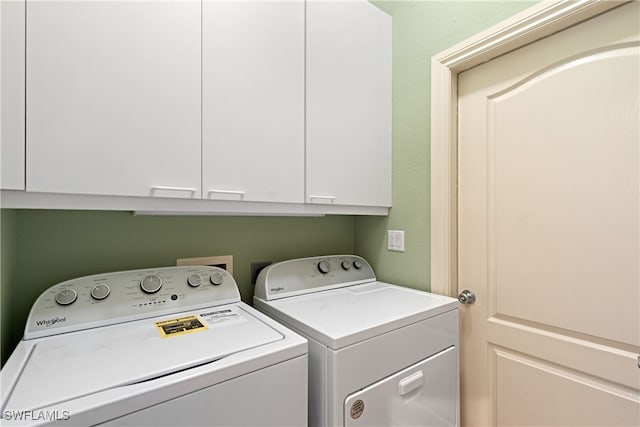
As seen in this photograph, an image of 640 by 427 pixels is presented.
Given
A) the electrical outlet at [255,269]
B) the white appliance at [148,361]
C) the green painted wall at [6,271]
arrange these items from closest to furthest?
the white appliance at [148,361], the green painted wall at [6,271], the electrical outlet at [255,269]

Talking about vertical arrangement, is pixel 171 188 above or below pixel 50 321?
above

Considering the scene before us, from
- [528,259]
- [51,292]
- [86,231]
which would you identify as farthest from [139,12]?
[528,259]

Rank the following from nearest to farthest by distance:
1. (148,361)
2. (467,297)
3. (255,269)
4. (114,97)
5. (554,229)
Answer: (148,361) → (114,97) → (554,229) → (467,297) → (255,269)

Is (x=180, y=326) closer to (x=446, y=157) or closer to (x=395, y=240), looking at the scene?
(x=395, y=240)

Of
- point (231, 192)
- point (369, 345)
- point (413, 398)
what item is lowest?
point (413, 398)

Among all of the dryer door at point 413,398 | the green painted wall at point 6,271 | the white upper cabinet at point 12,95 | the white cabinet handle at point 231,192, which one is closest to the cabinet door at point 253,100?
the white cabinet handle at point 231,192

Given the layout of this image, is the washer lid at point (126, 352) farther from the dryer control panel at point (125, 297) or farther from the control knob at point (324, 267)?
the control knob at point (324, 267)

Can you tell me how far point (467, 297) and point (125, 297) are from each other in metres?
1.45

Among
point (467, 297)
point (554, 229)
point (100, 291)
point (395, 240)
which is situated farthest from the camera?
point (395, 240)

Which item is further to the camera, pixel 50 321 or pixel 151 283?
pixel 151 283

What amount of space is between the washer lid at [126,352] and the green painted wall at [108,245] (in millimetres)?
289

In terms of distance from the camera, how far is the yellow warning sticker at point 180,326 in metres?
0.95

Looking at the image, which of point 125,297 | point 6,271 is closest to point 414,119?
point 125,297

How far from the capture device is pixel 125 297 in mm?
1086
